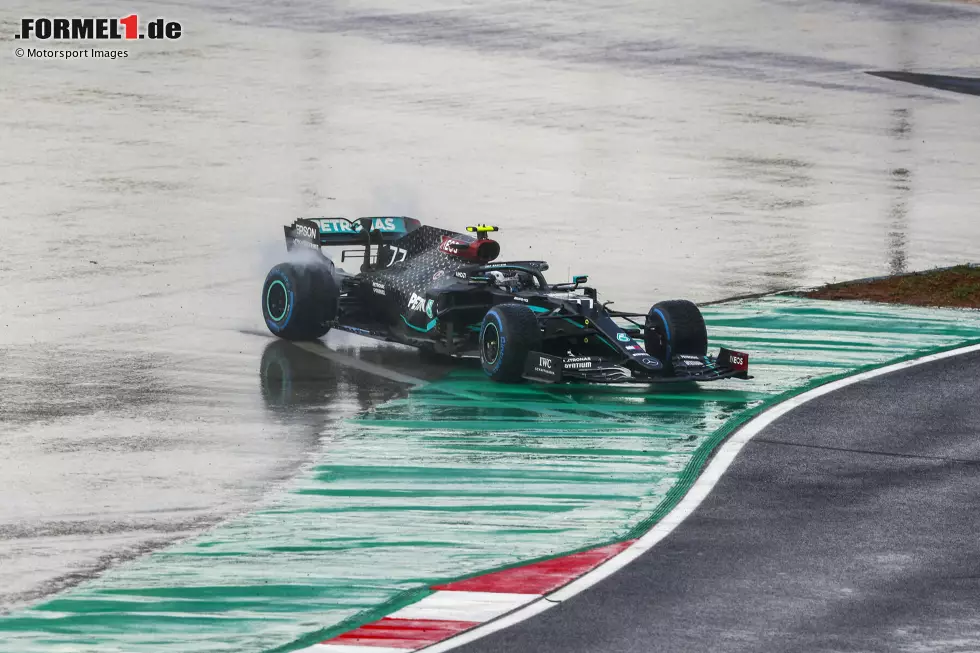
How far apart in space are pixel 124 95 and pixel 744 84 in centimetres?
1522

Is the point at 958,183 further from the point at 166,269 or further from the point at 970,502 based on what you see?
the point at 970,502

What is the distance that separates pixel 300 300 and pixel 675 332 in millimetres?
4581

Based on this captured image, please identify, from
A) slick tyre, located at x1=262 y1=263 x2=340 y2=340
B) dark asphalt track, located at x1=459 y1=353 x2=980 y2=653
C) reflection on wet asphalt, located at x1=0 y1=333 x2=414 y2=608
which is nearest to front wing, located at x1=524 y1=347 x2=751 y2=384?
dark asphalt track, located at x1=459 y1=353 x2=980 y2=653

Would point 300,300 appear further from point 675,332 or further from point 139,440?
point 675,332

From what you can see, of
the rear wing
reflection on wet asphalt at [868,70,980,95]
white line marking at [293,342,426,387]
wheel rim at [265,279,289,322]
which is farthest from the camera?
reflection on wet asphalt at [868,70,980,95]

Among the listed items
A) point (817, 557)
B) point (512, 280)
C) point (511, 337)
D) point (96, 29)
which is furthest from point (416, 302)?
point (96, 29)

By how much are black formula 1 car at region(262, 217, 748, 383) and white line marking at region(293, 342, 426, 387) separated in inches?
7.3

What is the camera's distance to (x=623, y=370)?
1875cm

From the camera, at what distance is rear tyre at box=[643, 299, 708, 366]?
1902cm

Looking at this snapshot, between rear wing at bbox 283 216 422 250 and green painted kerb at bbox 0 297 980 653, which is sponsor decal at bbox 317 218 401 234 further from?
green painted kerb at bbox 0 297 980 653

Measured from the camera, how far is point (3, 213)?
28469 mm

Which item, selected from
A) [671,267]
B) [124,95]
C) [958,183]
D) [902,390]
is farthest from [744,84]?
[902,390]

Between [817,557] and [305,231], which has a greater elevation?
[305,231]

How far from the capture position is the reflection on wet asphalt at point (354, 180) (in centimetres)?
1681
